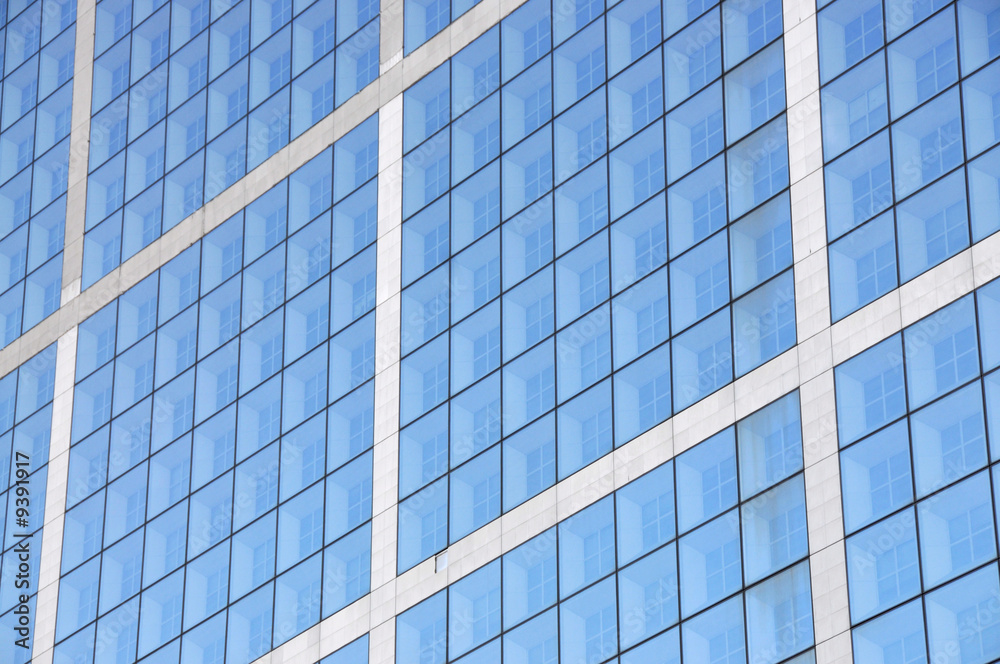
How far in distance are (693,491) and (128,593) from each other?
23178mm

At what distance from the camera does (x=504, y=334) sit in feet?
205

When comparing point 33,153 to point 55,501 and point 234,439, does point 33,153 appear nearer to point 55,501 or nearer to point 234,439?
point 55,501

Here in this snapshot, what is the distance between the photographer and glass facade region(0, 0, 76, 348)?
80688 millimetres

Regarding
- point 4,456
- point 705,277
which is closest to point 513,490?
point 705,277

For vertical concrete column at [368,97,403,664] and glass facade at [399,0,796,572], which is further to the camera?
vertical concrete column at [368,97,403,664]

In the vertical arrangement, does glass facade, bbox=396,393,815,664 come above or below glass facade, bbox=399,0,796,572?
below

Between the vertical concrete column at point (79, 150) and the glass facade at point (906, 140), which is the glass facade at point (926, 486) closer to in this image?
the glass facade at point (906, 140)

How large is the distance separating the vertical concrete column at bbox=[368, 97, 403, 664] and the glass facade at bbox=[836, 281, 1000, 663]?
16.0 meters

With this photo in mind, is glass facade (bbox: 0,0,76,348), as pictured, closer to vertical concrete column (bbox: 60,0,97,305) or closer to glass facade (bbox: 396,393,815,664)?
vertical concrete column (bbox: 60,0,97,305)

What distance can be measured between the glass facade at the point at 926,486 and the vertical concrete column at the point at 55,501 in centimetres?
3221

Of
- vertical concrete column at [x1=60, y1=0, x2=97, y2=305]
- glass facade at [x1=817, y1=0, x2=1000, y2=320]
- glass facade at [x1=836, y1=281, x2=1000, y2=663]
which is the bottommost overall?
glass facade at [x1=836, y1=281, x2=1000, y2=663]

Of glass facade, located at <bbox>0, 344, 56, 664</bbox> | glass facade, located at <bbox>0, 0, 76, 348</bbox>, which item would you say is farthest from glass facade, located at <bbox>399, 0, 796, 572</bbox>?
glass facade, located at <bbox>0, 0, 76, 348</bbox>

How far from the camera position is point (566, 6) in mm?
65188

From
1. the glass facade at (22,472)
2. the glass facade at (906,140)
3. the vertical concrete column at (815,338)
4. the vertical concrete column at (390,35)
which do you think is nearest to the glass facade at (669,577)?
the vertical concrete column at (815,338)
